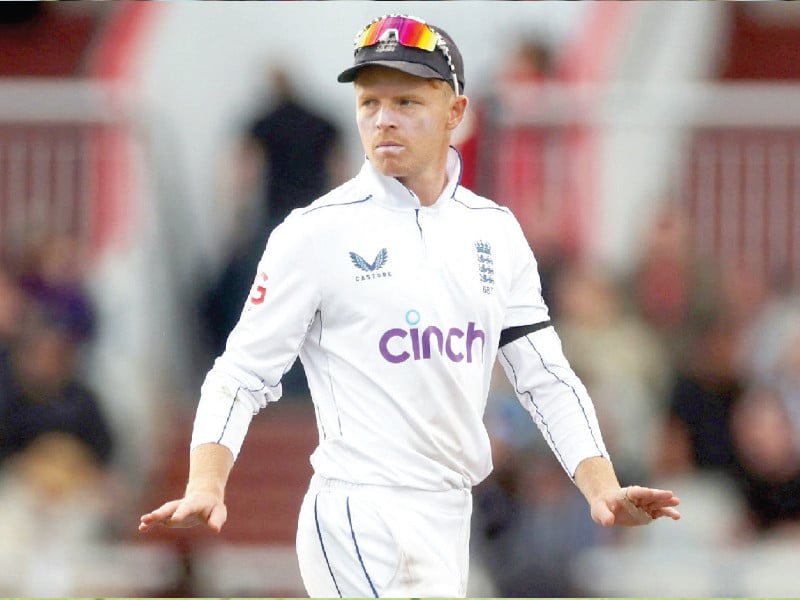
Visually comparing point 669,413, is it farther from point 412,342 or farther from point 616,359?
point 412,342

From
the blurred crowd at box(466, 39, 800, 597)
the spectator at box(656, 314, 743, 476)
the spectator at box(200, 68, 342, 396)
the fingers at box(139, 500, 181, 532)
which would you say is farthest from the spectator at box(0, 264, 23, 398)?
the fingers at box(139, 500, 181, 532)

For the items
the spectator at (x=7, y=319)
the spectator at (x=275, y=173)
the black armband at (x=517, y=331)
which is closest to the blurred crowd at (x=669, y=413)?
the spectator at (x=275, y=173)

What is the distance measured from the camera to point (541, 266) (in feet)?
35.0

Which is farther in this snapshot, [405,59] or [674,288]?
[674,288]

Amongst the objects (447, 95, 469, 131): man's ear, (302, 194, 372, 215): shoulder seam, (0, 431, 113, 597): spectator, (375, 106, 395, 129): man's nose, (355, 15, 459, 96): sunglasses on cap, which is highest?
(355, 15, 459, 96): sunglasses on cap

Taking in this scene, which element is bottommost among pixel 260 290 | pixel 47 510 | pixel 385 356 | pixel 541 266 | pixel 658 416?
pixel 47 510

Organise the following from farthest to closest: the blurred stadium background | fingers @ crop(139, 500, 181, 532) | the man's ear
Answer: the blurred stadium background → the man's ear → fingers @ crop(139, 500, 181, 532)

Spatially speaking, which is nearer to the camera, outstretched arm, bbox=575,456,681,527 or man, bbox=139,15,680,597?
outstretched arm, bbox=575,456,681,527

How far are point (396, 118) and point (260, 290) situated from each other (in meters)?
0.61

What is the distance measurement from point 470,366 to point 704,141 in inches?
270

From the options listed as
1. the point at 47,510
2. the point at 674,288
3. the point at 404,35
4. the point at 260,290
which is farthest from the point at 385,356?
the point at 47,510

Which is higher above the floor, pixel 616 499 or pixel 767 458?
pixel 616 499

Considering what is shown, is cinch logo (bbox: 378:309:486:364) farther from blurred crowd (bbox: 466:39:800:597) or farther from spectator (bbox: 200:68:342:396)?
spectator (bbox: 200:68:342:396)

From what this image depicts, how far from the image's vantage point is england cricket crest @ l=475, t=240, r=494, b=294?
17.1 feet
